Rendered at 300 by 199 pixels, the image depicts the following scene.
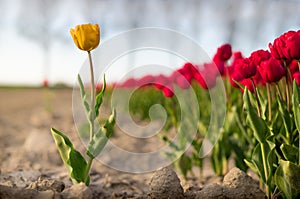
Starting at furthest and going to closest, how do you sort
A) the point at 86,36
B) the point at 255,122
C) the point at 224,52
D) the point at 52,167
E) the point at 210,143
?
1. the point at 52,167
2. the point at 210,143
3. the point at 224,52
4. the point at 255,122
5. the point at 86,36

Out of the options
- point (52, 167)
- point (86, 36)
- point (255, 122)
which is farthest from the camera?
point (52, 167)

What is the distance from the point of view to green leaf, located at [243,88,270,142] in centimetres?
169

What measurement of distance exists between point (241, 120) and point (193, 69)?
500 mm

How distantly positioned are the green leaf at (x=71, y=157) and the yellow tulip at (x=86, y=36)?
41 cm

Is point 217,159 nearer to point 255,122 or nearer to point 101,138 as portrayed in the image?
point 255,122

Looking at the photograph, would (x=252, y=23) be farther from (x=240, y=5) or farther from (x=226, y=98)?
(x=226, y=98)

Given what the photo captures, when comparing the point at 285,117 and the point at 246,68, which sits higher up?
the point at 246,68

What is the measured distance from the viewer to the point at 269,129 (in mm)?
1743

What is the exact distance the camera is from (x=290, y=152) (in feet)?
5.80

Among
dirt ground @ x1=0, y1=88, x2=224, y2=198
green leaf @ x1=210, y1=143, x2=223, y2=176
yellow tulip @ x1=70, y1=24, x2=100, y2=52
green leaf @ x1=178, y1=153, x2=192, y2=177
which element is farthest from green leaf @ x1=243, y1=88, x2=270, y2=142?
green leaf @ x1=178, y1=153, x2=192, y2=177

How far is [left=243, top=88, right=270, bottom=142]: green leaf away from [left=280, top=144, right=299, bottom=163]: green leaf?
10 cm

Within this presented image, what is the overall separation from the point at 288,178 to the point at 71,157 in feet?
3.24

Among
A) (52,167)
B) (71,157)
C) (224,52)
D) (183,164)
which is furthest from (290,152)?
(52,167)

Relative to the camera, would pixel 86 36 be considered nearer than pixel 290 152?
Yes
